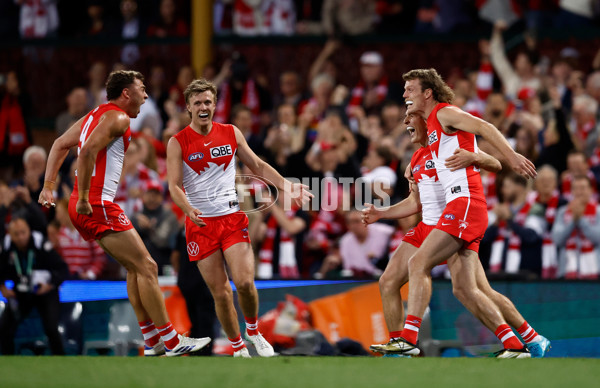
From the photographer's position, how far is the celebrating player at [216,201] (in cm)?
771

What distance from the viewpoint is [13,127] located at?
47.1ft

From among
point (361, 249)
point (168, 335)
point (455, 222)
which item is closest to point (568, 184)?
point (361, 249)

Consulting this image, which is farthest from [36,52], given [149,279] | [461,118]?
[461,118]

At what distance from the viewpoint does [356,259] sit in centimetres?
1073

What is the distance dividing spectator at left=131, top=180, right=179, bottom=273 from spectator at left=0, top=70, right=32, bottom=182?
3.56m

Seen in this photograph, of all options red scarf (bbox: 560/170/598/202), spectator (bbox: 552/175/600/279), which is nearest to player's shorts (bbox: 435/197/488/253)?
spectator (bbox: 552/175/600/279)

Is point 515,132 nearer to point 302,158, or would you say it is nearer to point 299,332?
point 302,158

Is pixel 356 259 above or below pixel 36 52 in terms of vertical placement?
below

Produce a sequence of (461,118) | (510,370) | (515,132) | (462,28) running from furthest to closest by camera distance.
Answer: (462,28) → (515,132) → (461,118) → (510,370)

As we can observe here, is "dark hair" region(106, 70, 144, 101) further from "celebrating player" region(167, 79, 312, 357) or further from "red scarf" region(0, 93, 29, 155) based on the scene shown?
"red scarf" region(0, 93, 29, 155)

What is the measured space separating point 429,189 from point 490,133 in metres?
0.75

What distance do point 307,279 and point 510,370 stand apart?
4.16 metres

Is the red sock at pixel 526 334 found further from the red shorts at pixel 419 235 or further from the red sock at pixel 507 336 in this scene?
the red shorts at pixel 419 235

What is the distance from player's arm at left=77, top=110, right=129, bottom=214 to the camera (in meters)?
7.17
